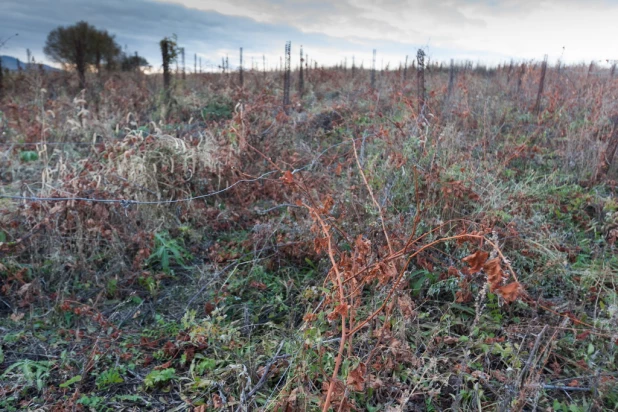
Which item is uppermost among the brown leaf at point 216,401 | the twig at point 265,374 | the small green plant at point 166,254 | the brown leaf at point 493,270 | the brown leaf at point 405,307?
the brown leaf at point 493,270

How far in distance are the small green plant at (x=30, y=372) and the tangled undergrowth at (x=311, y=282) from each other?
16 mm

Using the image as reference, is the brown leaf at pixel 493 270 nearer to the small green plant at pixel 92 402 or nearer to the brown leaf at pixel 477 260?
the brown leaf at pixel 477 260

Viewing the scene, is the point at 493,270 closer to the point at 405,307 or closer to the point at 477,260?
the point at 477,260

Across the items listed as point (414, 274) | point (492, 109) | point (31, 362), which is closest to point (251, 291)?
point (414, 274)

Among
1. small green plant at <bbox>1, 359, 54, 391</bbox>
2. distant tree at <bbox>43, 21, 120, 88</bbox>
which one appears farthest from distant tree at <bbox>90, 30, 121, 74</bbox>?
small green plant at <bbox>1, 359, 54, 391</bbox>

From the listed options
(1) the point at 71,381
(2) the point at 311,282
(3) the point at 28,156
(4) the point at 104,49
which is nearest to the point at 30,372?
(1) the point at 71,381

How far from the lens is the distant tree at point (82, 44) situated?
1781 centimetres

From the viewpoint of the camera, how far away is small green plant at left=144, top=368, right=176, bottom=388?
210 centimetres

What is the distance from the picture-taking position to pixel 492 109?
22.2 feet

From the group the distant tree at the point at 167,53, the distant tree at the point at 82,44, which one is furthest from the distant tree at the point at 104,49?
the distant tree at the point at 167,53

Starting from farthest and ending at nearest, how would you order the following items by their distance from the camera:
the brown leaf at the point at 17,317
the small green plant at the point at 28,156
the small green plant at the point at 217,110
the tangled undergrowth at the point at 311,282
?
the small green plant at the point at 217,110 < the small green plant at the point at 28,156 < the brown leaf at the point at 17,317 < the tangled undergrowth at the point at 311,282

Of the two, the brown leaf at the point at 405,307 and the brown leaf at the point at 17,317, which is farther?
the brown leaf at the point at 17,317

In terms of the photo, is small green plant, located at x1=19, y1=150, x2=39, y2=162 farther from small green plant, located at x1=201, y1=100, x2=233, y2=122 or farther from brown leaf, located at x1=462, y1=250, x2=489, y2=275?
brown leaf, located at x1=462, y1=250, x2=489, y2=275

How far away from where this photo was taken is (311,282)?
289cm
